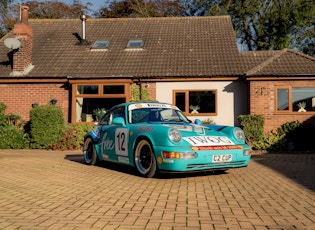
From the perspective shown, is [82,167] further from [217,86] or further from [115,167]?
[217,86]

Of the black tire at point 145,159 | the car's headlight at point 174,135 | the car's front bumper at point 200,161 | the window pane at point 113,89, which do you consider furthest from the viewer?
the window pane at point 113,89

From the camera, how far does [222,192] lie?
16.2ft

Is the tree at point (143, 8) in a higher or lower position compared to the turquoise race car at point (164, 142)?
higher

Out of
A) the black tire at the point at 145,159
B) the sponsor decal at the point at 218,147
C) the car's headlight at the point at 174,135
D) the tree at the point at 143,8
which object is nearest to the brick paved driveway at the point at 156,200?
the black tire at the point at 145,159

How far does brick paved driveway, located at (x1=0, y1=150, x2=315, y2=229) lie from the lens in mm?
3471

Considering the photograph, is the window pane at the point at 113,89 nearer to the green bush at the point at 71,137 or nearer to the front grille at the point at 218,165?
the green bush at the point at 71,137

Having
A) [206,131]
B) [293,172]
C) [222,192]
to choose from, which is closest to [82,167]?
[206,131]

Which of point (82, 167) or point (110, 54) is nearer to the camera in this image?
point (82, 167)

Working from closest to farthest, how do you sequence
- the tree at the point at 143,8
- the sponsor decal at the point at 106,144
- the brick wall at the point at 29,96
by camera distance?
the sponsor decal at the point at 106,144, the brick wall at the point at 29,96, the tree at the point at 143,8

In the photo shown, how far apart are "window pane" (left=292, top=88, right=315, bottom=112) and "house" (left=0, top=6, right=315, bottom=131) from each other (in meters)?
0.03

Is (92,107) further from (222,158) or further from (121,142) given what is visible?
(222,158)

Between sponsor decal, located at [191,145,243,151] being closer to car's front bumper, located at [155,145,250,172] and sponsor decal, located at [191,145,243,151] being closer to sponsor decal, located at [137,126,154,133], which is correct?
car's front bumper, located at [155,145,250,172]

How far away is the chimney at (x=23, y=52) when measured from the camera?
15000 millimetres

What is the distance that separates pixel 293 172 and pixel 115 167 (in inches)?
151
